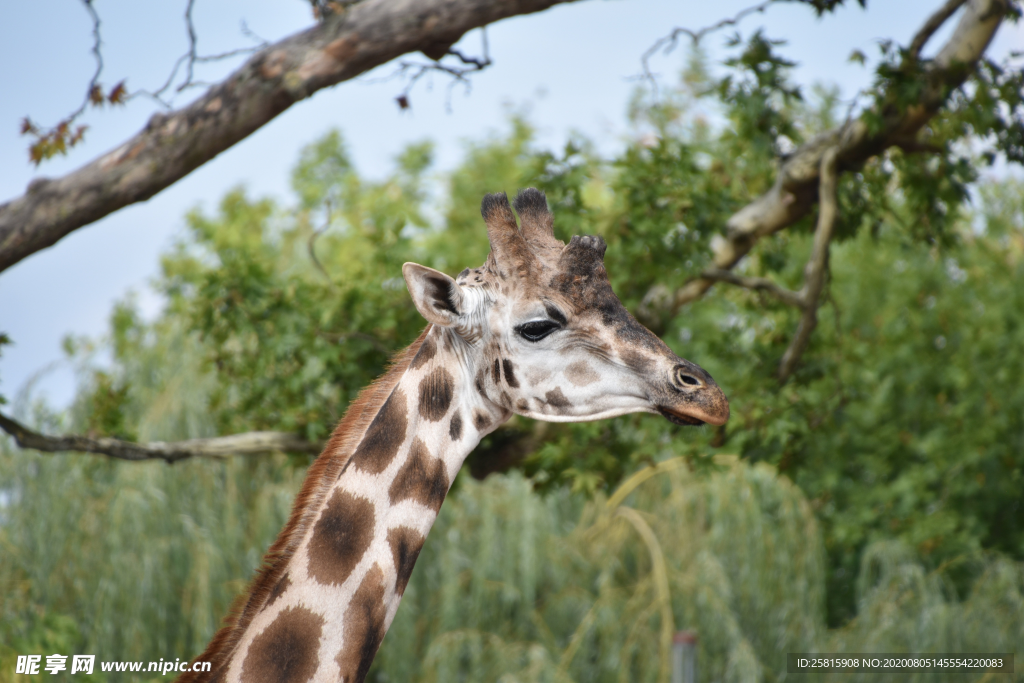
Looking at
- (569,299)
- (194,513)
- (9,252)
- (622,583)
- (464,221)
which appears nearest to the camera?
(569,299)

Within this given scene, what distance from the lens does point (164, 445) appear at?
4.85 m

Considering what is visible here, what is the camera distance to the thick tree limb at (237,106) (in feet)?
13.3

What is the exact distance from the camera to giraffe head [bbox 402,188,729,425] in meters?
2.63

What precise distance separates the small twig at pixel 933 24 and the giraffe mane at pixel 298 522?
4004 mm

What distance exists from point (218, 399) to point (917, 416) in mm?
9468

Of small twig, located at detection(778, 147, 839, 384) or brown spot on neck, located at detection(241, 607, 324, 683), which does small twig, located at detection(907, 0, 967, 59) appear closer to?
small twig, located at detection(778, 147, 839, 384)

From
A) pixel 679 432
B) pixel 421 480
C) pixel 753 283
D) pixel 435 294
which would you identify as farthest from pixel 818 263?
pixel 421 480

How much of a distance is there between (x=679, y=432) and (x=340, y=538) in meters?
3.21

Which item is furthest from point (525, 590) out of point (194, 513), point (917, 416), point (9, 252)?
point (917, 416)

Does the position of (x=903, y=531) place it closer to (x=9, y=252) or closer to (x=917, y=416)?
(x=917, y=416)

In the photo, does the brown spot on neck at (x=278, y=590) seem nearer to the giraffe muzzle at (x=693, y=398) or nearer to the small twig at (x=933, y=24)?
the giraffe muzzle at (x=693, y=398)

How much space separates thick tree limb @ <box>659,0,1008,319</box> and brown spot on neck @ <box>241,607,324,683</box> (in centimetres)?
372

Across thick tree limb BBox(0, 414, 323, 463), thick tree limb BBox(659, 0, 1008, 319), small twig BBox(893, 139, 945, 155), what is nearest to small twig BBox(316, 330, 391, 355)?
thick tree limb BBox(0, 414, 323, 463)

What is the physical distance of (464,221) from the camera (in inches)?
554
